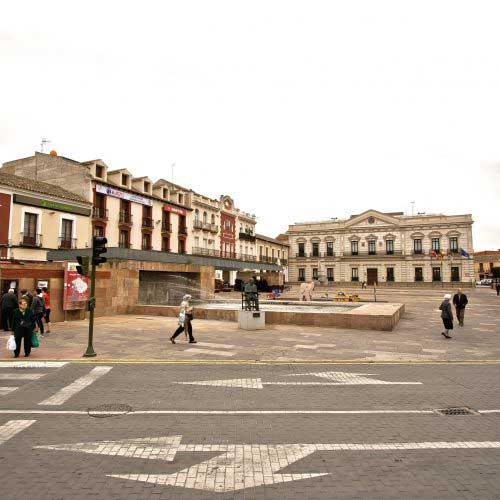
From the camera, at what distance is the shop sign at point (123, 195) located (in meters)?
33.2

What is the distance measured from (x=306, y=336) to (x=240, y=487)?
31.5 ft

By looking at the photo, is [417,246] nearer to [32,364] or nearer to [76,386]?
[32,364]

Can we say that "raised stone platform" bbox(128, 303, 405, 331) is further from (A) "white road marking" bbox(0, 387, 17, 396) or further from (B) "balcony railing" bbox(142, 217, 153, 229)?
(B) "balcony railing" bbox(142, 217, 153, 229)

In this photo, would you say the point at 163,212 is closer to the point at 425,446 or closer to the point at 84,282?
the point at 84,282

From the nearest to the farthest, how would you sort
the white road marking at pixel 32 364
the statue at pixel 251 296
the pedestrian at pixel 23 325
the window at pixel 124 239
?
the white road marking at pixel 32 364
the pedestrian at pixel 23 325
the statue at pixel 251 296
the window at pixel 124 239

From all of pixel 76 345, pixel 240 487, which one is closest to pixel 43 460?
pixel 240 487

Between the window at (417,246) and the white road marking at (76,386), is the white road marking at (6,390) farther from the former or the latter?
the window at (417,246)

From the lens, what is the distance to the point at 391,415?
5.87 meters

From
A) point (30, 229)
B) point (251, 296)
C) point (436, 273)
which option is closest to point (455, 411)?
point (251, 296)

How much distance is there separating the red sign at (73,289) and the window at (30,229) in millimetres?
12638

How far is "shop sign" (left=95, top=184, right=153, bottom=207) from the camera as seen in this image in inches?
1307

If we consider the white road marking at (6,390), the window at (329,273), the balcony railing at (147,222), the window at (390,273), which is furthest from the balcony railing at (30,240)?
the window at (390,273)

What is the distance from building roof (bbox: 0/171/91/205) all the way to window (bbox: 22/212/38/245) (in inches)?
70.5

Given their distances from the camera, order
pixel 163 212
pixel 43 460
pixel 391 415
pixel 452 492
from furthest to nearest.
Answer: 1. pixel 163 212
2. pixel 391 415
3. pixel 43 460
4. pixel 452 492
